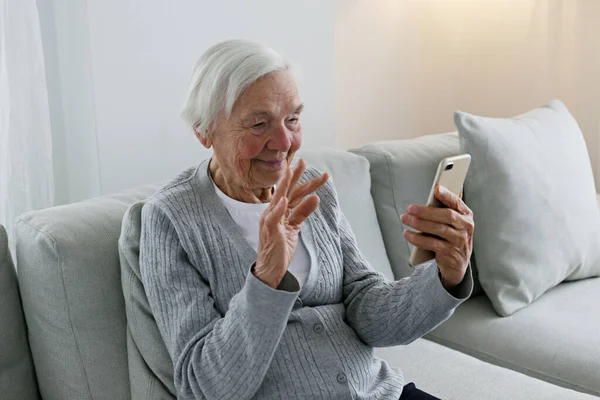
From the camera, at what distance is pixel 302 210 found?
1282 millimetres

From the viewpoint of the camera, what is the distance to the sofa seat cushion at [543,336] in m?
1.87

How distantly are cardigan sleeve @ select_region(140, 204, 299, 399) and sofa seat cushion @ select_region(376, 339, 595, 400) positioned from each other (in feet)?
1.91

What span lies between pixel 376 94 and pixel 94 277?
1789 millimetres

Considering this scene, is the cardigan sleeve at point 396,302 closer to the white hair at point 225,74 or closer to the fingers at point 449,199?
the fingers at point 449,199

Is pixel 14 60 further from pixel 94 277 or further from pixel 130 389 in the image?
pixel 130 389

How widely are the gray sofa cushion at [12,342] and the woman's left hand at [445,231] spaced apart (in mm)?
762

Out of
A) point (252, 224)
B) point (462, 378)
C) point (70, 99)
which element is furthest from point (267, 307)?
point (70, 99)

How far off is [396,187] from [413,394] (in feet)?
2.43

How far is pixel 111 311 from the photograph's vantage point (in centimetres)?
153

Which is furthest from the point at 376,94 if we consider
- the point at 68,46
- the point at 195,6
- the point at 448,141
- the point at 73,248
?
the point at 73,248

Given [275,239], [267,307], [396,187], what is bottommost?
[396,187]

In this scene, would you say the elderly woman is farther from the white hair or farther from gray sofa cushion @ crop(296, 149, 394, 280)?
gray sofa cushion @ crop(296, 149, 394, 280)

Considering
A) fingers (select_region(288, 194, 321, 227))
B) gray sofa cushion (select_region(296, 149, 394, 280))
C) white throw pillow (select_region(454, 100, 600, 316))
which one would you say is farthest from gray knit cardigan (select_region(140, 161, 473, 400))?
white throw pillow (select_region(454, 100, 600, 316))

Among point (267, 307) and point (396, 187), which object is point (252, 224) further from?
point (396, 187)
